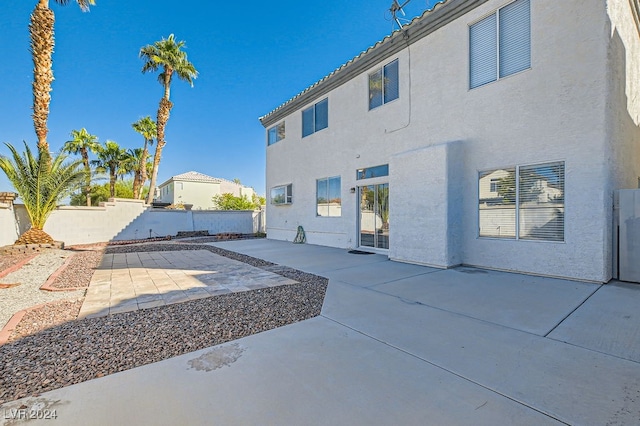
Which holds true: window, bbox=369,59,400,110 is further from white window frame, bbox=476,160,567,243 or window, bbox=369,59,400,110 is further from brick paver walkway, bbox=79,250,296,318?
brick paver walkway, bbox=79,250,296,318

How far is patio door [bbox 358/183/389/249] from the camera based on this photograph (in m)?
9.44

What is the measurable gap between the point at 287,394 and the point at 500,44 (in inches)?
332

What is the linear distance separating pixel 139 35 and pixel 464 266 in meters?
22.4

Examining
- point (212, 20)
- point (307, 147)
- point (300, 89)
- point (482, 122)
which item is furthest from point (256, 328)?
point (212, 20)

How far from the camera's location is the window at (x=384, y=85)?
9164 mm

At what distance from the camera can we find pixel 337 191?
11367 millimetres

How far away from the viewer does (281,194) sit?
14.8 metres

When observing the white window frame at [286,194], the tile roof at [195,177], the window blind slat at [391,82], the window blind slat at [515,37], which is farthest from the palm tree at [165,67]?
the window blind slat at [515,37]

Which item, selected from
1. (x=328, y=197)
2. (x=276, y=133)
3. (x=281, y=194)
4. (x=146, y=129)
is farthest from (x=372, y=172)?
(x=146, y=129)

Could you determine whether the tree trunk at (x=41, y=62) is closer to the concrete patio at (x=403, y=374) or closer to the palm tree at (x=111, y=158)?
the palm tree at (x=111, y=158)

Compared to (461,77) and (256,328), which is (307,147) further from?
(256,328)

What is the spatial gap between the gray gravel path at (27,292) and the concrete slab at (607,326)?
7085 millimetres

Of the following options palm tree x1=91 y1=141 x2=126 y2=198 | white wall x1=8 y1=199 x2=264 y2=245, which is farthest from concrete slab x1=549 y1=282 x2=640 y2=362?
palm tree x1=91 y1=141 x2=126 y2=198

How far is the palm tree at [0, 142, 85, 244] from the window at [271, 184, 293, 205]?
8570 millimetres
